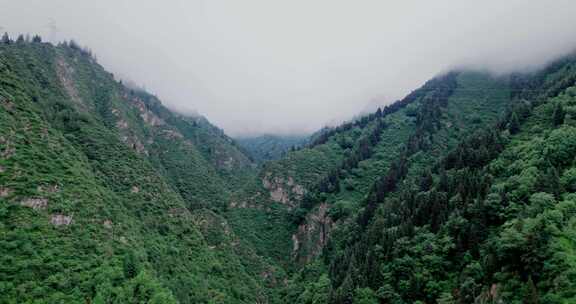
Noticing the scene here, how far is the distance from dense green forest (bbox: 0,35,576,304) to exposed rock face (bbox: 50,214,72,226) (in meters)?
0.37

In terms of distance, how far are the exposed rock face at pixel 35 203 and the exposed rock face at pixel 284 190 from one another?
3245 inches

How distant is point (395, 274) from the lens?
6041 cm

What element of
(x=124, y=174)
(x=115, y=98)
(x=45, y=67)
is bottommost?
(x=124, y=174)

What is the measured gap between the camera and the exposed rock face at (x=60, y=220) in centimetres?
6020

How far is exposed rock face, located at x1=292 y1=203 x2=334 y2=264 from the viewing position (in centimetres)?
10894

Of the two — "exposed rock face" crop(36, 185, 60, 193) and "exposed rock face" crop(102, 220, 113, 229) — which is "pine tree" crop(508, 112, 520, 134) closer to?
"exposed rock face" crop(102, 220, 113, 229)

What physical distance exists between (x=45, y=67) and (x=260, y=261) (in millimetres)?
107747

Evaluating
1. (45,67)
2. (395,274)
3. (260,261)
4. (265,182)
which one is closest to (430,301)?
(395,274)

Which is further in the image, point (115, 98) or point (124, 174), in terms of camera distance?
point (115, 98)

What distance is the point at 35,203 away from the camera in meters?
59.6

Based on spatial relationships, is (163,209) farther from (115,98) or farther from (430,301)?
(115,98)

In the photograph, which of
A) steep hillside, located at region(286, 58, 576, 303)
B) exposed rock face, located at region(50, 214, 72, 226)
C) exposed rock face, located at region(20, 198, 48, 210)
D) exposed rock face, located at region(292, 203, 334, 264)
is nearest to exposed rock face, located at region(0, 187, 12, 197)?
exposed rock face, located at region(20, 198, 48, 210)

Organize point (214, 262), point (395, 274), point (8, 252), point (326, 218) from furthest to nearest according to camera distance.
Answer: point (326, 218)
point (214, 262)
point (395, 274)
point (8, 252)

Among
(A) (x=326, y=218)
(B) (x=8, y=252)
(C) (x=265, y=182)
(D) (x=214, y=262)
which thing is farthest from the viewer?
(C) (x=265, y=182)
